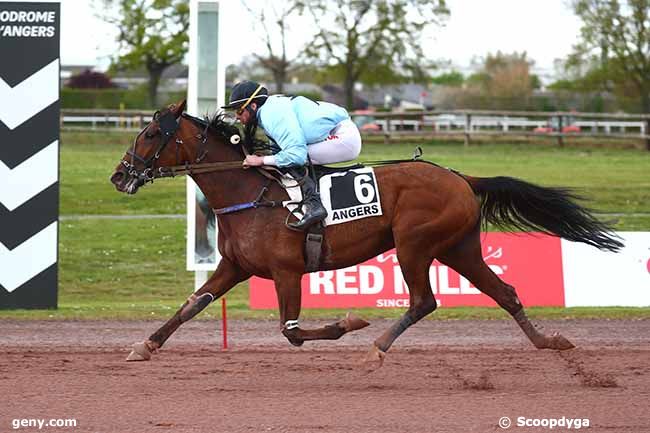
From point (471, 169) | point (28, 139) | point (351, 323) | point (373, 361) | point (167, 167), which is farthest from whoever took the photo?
point (471, 169)

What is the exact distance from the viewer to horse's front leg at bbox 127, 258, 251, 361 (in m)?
8.91

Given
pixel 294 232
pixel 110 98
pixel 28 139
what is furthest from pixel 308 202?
pixel 110 98

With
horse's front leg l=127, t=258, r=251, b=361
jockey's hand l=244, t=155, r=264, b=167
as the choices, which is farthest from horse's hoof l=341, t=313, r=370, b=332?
jockey's hand l=244, t=155, r=264, b=167

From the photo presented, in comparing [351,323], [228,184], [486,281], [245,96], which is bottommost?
[351,323]

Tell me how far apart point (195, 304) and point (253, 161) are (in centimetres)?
122

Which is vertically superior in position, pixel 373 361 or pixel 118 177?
pixel 118 177

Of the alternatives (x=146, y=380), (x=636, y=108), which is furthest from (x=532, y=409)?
(x=636, y=108)

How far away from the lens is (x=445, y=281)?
44.2 ft

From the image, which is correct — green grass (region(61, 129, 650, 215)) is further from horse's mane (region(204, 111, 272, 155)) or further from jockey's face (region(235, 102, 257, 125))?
jockey's face (region(235, 102, 257, 125))

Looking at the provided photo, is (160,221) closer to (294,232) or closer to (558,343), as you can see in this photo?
(294,232)

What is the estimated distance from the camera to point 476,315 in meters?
→ 13.1

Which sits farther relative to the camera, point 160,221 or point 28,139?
point 160,221

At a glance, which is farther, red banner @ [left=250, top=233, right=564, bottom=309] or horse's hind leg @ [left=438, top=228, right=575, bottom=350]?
red banner @ [left=250, top=233, right=564, bottom=309]

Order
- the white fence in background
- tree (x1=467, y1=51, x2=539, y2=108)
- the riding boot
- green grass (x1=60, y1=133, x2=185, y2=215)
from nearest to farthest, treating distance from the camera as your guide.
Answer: the riding boot, green grass (x1=60, y1=133, x2=185, y2=215), the white fence in background, tree (x1=467, y1=51, x2=539, y2=108)
